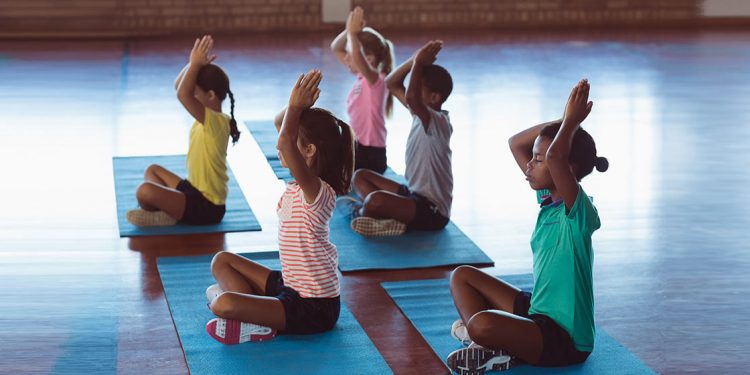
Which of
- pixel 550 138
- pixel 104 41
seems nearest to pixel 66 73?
pixel 104 41

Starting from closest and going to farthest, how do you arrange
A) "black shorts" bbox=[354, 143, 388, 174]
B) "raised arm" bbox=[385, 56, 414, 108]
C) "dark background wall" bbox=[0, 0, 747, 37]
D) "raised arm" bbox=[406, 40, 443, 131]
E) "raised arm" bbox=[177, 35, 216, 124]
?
"raised arm" bbox=[406, 40, 443, 131]
"raised arm" bbox=[177, 35, 216, 124]
"raised arm" bbox=[385, 56, 414, 108]
"black shorts" bbox=[354, 143, 388, 174]
"dark background wall" bbox=[0, 0, 747, 37]

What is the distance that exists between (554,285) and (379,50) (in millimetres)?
2555

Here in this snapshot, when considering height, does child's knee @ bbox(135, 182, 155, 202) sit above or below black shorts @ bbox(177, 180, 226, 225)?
above

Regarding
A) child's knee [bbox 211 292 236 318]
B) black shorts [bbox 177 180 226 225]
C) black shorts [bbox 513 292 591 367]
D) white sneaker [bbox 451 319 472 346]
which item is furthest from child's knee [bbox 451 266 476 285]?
black shorts [bbox 177 180 226 225]

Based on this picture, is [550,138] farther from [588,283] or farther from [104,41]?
[104,41]

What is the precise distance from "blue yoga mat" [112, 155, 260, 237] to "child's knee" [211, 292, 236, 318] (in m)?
1.34

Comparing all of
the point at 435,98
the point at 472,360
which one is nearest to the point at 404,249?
the point at 435,98

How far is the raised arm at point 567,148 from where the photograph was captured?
2.97 metres

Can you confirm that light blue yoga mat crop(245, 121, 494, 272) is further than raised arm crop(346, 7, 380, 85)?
No

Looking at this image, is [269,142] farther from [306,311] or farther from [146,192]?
[306,311]

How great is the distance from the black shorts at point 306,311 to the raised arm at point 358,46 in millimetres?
1997

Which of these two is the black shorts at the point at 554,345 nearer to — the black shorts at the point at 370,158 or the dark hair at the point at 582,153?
the dark hair at the point at 582,153

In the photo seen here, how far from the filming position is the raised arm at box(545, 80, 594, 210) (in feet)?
9.75

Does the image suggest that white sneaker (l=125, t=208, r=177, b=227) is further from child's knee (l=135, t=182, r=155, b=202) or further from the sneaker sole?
the sneaker sole
